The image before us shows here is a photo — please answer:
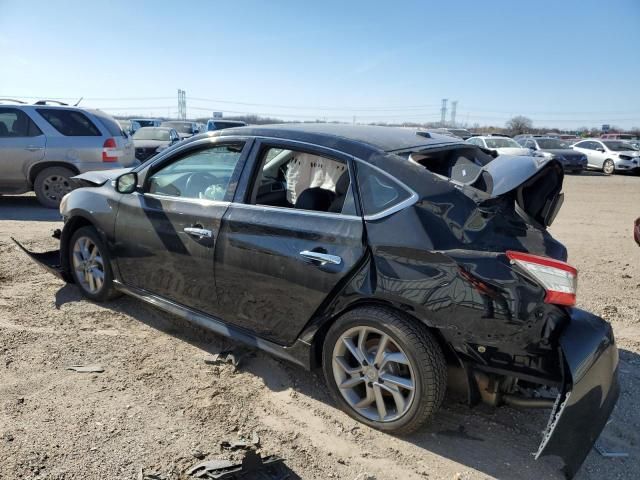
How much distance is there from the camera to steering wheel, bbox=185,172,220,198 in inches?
144

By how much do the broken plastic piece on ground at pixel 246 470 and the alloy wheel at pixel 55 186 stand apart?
819cm

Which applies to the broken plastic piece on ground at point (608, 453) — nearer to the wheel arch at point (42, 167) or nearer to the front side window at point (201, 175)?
the front side window at point (201, 175)

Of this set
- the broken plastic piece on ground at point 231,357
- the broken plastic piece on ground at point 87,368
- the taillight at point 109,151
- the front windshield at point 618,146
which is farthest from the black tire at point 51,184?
the front windshield at point 618,146

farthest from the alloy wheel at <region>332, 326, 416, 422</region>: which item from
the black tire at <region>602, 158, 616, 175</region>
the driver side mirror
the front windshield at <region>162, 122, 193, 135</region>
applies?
the front windshield at <region>162, 122, 193, 135</region>

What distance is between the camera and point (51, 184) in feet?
30.2

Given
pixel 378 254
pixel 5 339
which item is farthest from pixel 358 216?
pixel 5 339

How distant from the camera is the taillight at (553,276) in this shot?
7.85ft

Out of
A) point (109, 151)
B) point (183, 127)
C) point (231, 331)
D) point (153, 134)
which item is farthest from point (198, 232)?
point (183, 127)

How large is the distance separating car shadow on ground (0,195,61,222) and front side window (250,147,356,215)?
6078 millimetres

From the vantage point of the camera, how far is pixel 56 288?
4.86 metres

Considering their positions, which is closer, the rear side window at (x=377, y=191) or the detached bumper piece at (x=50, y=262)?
the rear side window at (x=377, y=191)

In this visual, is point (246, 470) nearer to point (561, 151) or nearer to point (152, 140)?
point (152, 140)

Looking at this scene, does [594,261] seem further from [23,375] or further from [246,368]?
[23,375]

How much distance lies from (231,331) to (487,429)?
173 cm
